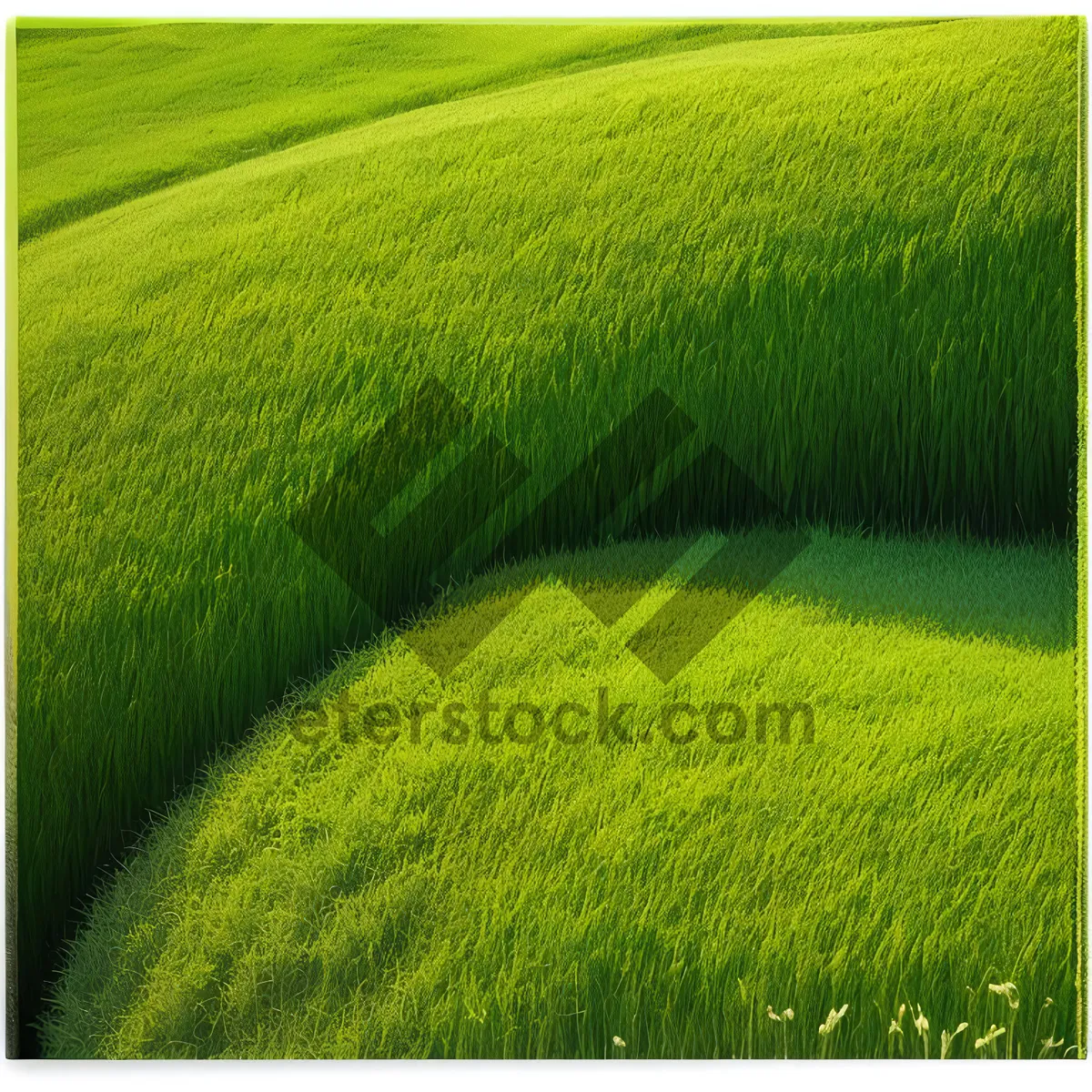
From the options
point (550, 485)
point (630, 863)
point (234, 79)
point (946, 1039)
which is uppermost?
point (234, 79)

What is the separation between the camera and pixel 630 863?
71.3 inches

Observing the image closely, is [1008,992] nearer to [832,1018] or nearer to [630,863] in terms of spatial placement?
[832,1018]

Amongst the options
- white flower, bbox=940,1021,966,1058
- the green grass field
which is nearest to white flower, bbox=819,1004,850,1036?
the green grass field

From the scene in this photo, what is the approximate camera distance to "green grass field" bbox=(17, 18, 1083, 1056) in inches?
70.9

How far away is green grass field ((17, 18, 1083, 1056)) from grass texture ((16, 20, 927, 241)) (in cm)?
1

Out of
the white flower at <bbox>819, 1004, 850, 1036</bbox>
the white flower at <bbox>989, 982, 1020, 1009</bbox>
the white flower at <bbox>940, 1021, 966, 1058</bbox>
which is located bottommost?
the white flower at <bbox>940, 1021, 966, 1058</bbox>

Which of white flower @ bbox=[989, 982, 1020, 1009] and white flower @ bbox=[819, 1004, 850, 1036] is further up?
white flower @ bbox=[989, 982, 1020, 1009]

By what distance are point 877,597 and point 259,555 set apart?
138cm

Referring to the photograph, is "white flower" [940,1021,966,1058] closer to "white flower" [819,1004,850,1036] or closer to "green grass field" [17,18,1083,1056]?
"green grass field" [17,18,1083,1056]

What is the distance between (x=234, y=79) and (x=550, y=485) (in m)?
1.22

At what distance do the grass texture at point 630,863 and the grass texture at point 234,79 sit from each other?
4.19 feet

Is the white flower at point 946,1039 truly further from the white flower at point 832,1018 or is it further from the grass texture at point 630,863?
the white flower at point 832,1018

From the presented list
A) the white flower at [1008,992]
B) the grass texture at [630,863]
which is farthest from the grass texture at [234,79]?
the white flower at [1008,992]

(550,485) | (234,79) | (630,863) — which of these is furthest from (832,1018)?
(234,79)
